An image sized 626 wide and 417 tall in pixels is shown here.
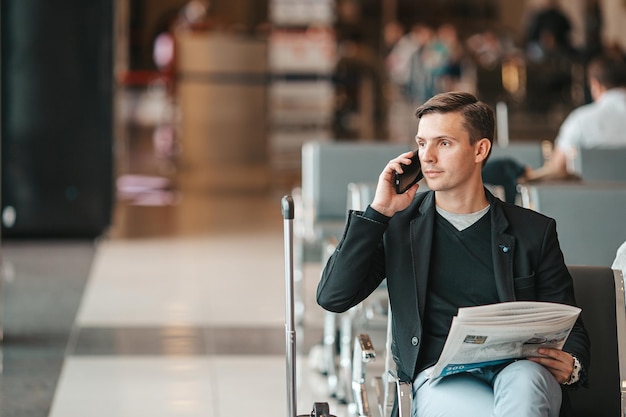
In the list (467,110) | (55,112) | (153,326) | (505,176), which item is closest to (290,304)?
(467,110)

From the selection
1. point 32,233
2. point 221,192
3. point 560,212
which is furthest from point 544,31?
point 560,212

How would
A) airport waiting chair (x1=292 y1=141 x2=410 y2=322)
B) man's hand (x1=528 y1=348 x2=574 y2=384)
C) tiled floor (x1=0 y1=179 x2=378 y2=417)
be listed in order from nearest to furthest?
1. man's hand (x1=528 y1=348 x2=574 y2=384)
2. tiled floor (x1=0 y1=179 x2=378 y2=417)
3. airport waiting chair (x1=292 y1=141 x2=410 y2=322)

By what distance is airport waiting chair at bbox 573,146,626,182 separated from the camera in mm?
6281

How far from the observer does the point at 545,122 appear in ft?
53.5

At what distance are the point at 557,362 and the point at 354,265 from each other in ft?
1.83

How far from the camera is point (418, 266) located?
320cm

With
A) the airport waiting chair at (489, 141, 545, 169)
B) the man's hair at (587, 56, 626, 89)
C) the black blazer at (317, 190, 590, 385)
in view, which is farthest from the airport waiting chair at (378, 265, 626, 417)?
the man's hair at (587, 56, 626, 89)

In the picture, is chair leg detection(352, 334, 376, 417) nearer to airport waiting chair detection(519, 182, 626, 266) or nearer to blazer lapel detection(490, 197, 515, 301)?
blazer lapel detection(490, 197, 515, 301)

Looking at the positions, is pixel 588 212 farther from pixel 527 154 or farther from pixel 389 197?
pixel 527 154

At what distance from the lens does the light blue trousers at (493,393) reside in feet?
9.70

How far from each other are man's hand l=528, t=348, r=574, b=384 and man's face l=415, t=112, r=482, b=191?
483 mm

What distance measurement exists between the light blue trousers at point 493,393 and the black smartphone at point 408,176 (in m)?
0.48

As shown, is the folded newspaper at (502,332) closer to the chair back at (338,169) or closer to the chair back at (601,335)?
the chair back at (601,335)

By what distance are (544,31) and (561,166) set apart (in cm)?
1203
